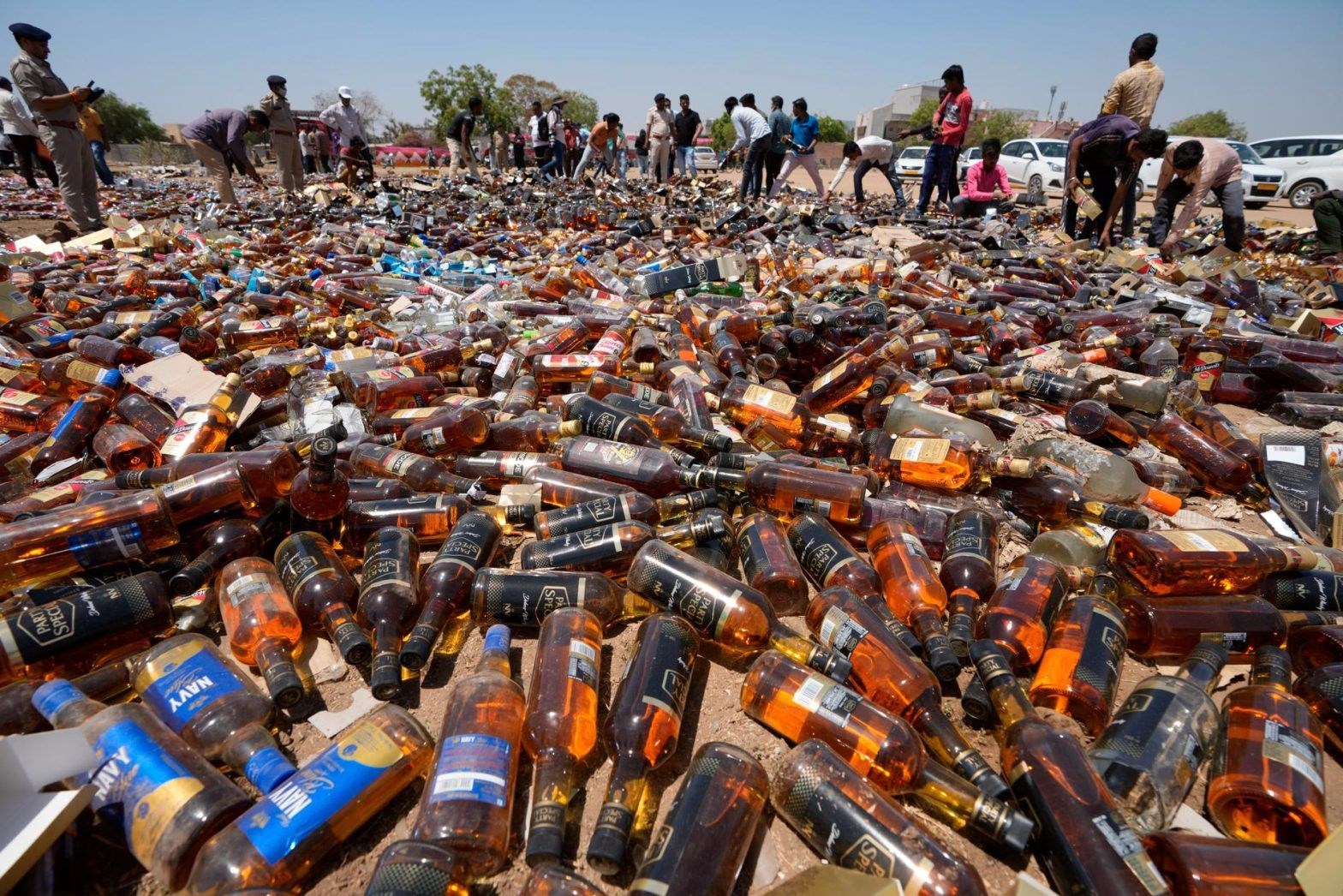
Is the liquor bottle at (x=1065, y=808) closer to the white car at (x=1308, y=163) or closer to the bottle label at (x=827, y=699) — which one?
the bottle label at (x=827, y=699)

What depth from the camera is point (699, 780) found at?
142 cm

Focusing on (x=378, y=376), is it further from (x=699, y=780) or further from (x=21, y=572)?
(x=699, y=780)

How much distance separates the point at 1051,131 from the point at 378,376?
68748 millimetres

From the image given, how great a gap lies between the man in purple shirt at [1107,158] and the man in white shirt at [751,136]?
6238 mm

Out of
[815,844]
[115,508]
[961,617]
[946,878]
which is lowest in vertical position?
[815,844]

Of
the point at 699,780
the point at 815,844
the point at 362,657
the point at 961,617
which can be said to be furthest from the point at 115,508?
the point at 961,617

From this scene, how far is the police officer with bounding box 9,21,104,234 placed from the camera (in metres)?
7.08

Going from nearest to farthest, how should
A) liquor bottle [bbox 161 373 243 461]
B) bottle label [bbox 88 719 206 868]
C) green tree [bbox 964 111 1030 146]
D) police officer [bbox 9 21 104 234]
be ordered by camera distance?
1. bottle label [bbox 88 719 206 868]
2. liquor bottle [bbox 161 373 243 461]
3. police officer [bbox 9 21 104 234]
4. green tree [bbox 964 111 1030 146]

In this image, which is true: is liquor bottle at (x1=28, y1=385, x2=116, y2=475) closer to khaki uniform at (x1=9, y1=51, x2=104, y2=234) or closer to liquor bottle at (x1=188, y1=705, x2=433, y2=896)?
liquor bottle at (x1=188, y1=705, x2=433, y2=896)

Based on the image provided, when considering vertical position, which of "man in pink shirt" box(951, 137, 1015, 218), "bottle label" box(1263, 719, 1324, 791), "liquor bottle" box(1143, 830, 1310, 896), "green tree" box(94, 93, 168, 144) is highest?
"green tree" box(94, 93, 168, 144)

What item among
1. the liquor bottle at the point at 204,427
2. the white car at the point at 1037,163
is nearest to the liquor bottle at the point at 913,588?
the liquor bottle at the point at 204,427

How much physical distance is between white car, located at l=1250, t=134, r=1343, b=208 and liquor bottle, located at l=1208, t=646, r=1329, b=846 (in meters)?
21.6

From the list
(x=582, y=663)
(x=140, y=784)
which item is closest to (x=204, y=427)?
(x=140, y=784)

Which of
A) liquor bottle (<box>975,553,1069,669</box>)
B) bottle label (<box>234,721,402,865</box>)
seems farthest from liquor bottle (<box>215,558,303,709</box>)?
liquor bottle (<box>975,553,1069,669</box>)
